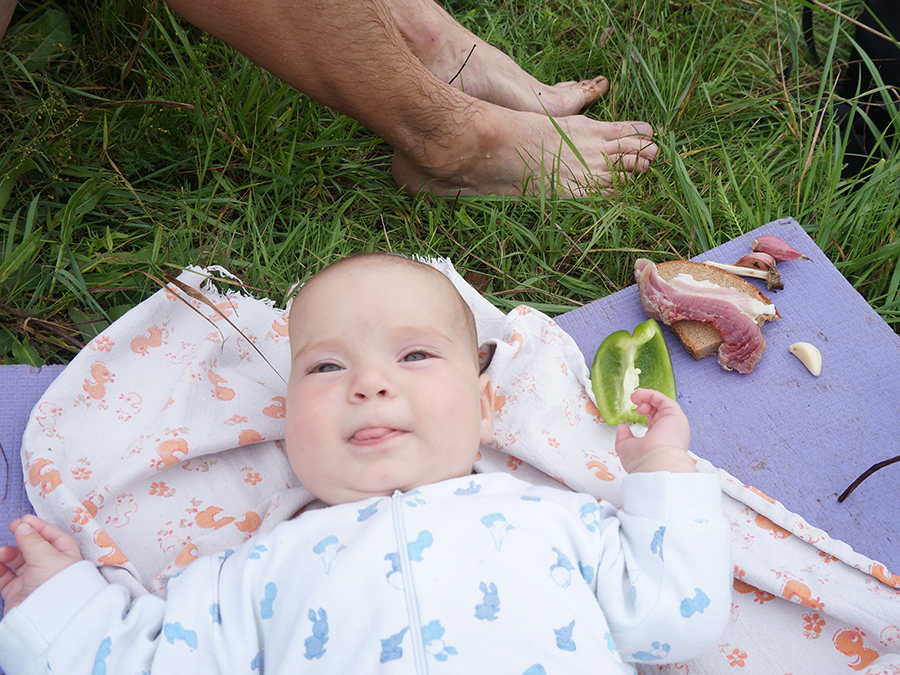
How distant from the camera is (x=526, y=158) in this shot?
2195 millimetres


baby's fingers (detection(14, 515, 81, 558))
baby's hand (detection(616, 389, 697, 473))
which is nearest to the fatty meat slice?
baby's hand (detection(616, 389, 697, 473))

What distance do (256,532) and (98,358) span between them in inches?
23.3

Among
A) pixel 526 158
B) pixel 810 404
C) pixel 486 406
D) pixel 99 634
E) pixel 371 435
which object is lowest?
pixel 810 404

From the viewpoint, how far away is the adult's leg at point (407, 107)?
1573 millimetres

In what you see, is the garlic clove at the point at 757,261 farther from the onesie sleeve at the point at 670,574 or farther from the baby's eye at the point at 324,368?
the baby's eye at the point at 324,368

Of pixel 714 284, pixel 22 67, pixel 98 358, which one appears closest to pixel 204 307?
pixel 98 358

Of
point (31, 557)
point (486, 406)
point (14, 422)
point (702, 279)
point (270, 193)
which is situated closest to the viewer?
point (31, 557)

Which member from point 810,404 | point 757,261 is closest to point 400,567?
point 810,404

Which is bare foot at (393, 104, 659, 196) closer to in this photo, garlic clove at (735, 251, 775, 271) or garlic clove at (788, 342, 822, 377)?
garlic clove at (735, 251, 775, 271)

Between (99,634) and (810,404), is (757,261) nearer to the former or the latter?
(810,404)

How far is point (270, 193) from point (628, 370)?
4.09 ft

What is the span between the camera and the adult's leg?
5.16 feet

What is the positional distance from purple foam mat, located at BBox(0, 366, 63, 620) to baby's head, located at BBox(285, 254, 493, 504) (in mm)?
689

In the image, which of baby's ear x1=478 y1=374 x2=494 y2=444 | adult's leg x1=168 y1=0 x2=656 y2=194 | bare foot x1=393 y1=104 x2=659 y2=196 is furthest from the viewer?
bare foot x1=393 y1=104 x2=659 y2=196
